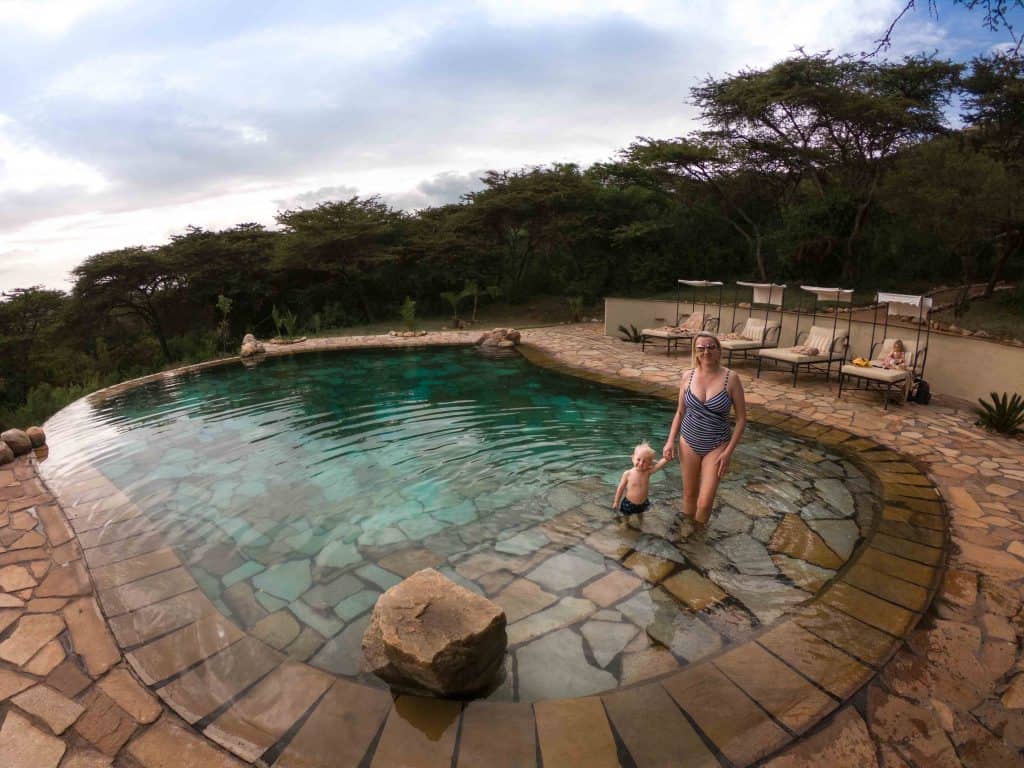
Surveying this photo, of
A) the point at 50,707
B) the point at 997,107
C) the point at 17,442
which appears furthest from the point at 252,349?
the point at 997,107

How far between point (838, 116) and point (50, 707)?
21.0 m

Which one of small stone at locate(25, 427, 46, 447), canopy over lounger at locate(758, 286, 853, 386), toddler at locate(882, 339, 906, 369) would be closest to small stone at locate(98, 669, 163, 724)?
small stone at locate(25, 427, 46, 447)

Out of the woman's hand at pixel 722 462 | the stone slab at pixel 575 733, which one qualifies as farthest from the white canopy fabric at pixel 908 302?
the stone slab at pixel 575 733

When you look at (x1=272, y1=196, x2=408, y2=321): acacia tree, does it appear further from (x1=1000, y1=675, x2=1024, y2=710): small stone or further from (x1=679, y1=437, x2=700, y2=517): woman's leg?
(x1=1000, y1=675, x2=1024, y2=710): small stone

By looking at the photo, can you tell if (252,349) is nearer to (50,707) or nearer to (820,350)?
(50,707)

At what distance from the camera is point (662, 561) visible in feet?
12.9

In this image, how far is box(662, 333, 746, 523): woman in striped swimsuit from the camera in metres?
3.85

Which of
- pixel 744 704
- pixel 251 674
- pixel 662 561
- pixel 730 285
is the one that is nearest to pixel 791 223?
pixel 730 285

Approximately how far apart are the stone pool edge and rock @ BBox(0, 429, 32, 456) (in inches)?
213

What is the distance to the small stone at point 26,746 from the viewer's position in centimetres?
232

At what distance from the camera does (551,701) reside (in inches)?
104

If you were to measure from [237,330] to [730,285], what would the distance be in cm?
1938

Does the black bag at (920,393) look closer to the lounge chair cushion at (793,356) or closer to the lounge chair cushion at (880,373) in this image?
the lounge chair cushion at (880,373)

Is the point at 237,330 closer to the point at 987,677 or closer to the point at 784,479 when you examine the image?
the point at 784,479
